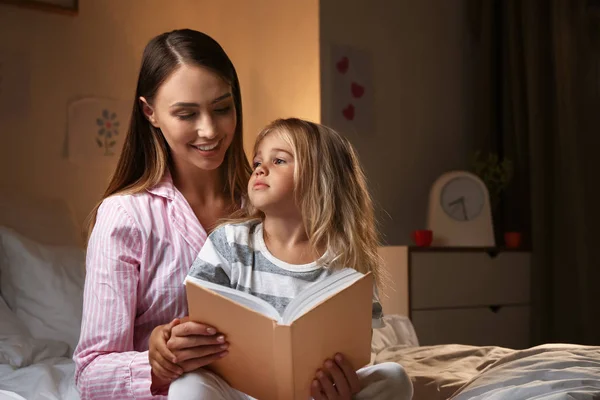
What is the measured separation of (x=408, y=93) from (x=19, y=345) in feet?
7.83

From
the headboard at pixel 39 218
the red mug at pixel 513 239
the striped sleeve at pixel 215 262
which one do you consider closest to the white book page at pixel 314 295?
the striped sleeve at pixel 215 262

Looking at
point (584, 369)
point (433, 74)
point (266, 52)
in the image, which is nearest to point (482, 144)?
point (433, 74)

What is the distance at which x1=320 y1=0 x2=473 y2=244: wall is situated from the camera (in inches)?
140

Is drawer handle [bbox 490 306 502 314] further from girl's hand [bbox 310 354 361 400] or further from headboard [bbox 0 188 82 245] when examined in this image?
girl's hand [bbox 310 354 361 400]

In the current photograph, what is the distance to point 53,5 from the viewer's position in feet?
9.89

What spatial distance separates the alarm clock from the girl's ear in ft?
7.22

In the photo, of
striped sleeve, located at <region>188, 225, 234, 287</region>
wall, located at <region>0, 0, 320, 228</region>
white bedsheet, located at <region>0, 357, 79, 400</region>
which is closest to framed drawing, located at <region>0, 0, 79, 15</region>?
wall, located at <region>0, 0, 320, 228</region>

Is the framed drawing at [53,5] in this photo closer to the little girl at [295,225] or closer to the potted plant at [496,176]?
the little girl at [295,225]

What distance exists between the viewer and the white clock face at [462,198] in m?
3.55

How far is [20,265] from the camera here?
7.82 ft

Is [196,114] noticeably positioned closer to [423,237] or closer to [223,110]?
[223,110]

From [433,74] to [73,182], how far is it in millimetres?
1919

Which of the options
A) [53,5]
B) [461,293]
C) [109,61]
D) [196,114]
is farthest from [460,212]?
[196,114]

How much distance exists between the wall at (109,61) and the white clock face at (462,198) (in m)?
0.76
